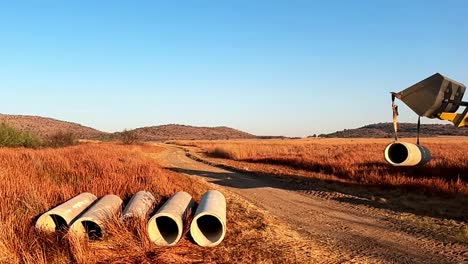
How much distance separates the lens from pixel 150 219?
276 inches

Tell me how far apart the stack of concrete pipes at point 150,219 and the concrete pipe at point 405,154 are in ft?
13.8

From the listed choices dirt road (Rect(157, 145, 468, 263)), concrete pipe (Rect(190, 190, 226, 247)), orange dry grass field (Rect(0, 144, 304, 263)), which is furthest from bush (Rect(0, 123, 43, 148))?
concrete pipe (Rect(190, 190, 226, 247))

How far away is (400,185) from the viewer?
15758 millimetres

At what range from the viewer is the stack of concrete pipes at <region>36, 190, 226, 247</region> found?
7.02 m

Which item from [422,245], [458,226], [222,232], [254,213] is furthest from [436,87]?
[222,232]

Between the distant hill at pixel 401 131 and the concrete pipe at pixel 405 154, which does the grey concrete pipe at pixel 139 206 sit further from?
the distant hill at pixel 401 131

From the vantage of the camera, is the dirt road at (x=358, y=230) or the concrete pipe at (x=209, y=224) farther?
the dirt road at (x=358, y=230)

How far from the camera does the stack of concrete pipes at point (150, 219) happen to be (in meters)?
7.02

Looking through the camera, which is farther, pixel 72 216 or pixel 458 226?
pixel 458 226

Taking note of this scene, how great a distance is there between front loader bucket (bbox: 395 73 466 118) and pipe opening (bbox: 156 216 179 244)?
19.5 feet

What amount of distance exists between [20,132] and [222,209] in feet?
112

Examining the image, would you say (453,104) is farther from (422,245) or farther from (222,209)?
(222,209)

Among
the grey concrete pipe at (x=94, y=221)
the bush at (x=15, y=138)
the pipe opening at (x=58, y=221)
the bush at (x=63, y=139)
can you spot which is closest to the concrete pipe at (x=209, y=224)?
the grey concrete pipe at (x=94, y=221)

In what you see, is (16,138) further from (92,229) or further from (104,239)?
(104,239)
